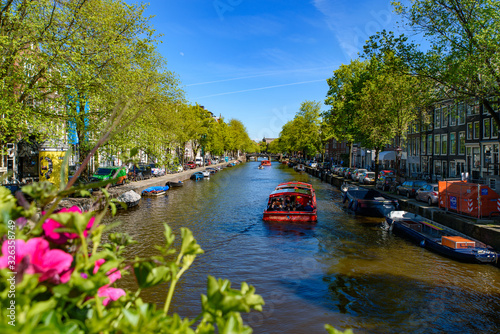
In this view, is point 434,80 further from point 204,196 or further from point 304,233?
point 204,196

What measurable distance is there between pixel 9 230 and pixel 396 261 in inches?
663

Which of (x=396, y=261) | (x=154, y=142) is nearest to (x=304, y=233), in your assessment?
(x=396, y=261)

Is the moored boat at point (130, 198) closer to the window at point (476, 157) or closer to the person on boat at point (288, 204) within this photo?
the person on boat at point (288, 204)

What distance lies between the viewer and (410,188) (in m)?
31.1

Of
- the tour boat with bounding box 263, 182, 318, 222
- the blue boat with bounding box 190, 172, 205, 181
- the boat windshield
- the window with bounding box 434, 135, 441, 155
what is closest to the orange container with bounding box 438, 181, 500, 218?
the tour boat with bounding box 263, 182, 318, 222

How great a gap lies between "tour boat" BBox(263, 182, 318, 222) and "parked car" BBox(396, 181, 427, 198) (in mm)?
9024

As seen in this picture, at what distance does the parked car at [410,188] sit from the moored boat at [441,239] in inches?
367

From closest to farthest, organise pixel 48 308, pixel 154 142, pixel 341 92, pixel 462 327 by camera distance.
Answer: pixel 48 308 < pixel 462 327 < pixel 154 142 < pixel 341 92

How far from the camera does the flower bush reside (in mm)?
1520

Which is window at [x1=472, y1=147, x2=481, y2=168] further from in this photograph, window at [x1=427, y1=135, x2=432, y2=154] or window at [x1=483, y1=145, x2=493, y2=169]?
window at [x1=427, y1=135, x2=432, y2=154]

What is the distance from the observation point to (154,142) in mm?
31812

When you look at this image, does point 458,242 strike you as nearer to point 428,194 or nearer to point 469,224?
point 469,224

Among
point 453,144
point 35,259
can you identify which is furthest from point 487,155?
point 35,259

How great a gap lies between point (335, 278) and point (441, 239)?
6844 mm
